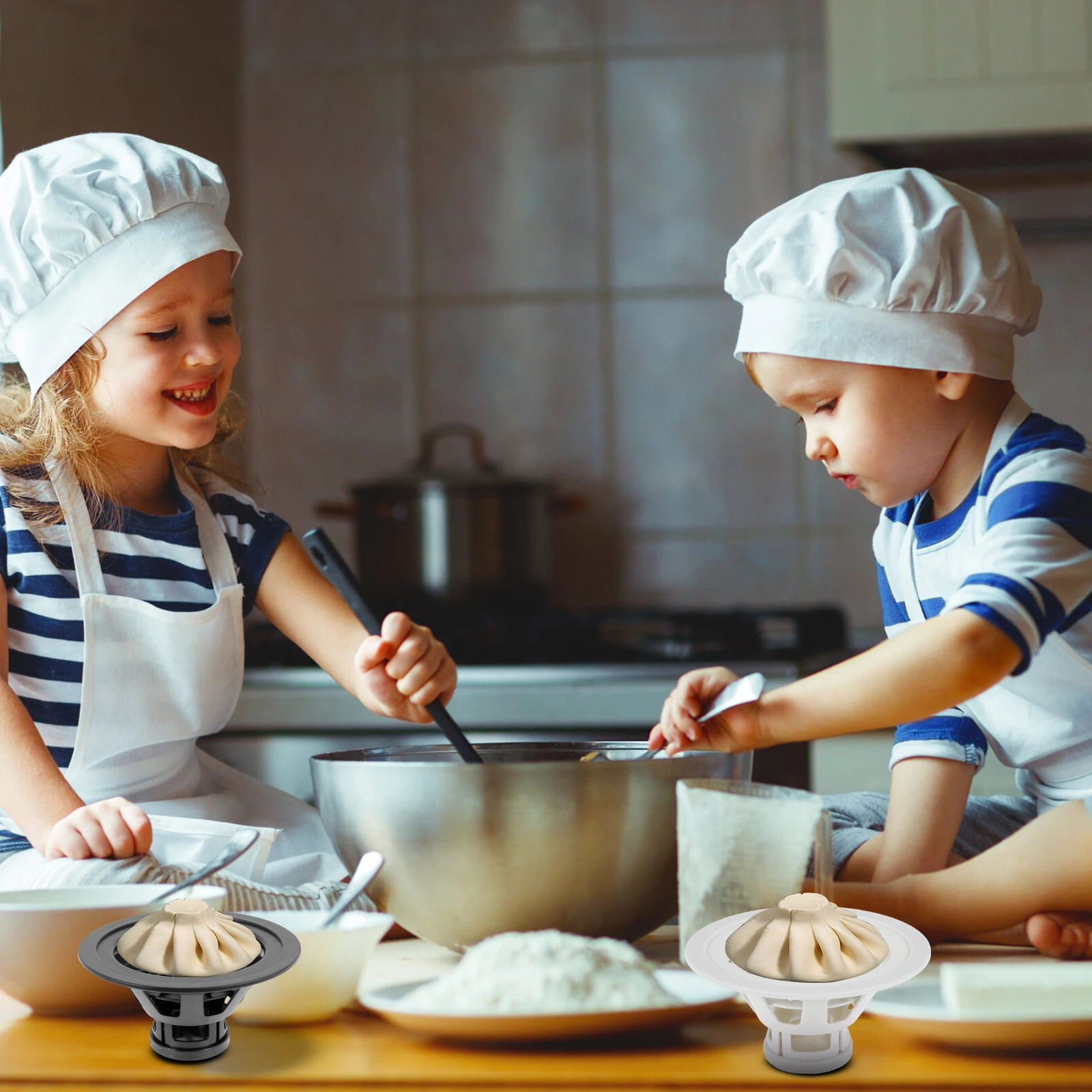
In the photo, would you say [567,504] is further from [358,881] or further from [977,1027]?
[977,1027]

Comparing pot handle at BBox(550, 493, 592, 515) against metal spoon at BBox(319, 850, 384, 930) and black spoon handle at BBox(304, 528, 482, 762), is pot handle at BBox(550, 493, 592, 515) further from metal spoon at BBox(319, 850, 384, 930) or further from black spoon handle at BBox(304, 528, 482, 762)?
metal spoon at BBox(319, 850, 384, 930)

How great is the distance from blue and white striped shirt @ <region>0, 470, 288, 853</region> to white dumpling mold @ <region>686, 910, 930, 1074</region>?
609mm

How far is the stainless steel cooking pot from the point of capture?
1.87 meters

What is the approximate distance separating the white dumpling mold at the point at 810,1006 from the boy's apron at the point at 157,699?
0.47m

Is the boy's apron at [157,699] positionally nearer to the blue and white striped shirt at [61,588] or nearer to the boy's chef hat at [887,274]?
the blue and white striped shirt at [61,588]

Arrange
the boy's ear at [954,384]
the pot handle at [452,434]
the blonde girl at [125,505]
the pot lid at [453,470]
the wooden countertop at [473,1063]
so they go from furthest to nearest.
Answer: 1. the pot handle at [452,434]
2. the pot lid at [453,470]
3. the blonde girl at [125,505]
4. the boy's ear at [954,384]
5. the wooden countertop at [473,1063]

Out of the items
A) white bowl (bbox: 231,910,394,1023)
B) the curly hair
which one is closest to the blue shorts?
white bowl (bbox: 231,910,394,1023)

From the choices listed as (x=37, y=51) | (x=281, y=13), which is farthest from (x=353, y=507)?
(x=281, y=13)

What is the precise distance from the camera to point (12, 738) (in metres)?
0.81

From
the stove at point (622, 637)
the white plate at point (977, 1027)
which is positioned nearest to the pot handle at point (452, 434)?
the stove at point (622, 637)

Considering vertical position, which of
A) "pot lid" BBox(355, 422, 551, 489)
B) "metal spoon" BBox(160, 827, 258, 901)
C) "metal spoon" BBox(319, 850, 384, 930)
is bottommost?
"metal spoon" BBox(319, 850, 384, 930)

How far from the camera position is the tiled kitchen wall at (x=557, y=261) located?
2.10 meters

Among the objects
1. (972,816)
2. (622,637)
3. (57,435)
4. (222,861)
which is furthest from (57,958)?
(622,637)

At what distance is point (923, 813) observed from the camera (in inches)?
35.2
